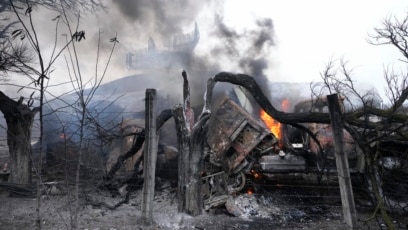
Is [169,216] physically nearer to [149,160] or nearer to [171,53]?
[149,160]

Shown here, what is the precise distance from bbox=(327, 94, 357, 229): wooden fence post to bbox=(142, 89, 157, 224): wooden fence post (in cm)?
332

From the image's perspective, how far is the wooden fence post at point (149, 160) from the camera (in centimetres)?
555

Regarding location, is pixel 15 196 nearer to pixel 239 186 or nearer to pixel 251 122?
pixel 239 186

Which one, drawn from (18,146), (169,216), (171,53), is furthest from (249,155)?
(171,53)

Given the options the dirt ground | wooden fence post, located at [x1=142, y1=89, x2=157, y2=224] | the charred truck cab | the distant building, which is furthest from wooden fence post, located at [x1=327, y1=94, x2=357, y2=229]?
the distant building

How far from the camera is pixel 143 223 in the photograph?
218 inches

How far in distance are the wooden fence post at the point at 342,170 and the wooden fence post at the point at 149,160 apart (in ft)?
10.9

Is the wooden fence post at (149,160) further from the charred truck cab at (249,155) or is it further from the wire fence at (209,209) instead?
the charred truck cab at (249,155)

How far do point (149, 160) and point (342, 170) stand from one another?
3452 mm

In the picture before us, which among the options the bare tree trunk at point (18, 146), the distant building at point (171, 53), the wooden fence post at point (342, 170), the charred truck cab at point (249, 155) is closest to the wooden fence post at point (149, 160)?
the charred truck cab at point (249, 155)

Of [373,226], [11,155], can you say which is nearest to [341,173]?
[373,226]

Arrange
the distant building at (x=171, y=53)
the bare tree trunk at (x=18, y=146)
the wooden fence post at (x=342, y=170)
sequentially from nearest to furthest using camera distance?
1. the wooden fence post at (x=342, y=170)
2. the bare tree trunk at (x=18, y=146)
3. the distant building at (x=171, y=53)

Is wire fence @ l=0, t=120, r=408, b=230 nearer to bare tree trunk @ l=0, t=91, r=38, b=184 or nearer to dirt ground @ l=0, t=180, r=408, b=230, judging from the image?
dirt ground @ l=0, t=180, r=408, b=230

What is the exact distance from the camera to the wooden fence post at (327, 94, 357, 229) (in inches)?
162
